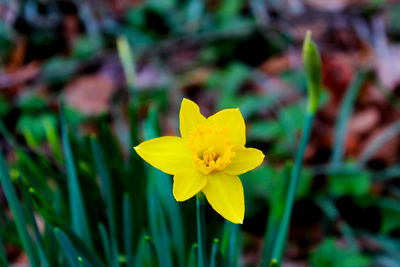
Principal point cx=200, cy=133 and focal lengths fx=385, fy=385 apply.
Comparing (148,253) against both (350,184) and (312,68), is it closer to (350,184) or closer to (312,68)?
(312,68)

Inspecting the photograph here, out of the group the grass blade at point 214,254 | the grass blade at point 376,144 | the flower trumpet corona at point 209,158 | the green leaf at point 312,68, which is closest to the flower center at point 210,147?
the flower trumpet corona at point 209,158

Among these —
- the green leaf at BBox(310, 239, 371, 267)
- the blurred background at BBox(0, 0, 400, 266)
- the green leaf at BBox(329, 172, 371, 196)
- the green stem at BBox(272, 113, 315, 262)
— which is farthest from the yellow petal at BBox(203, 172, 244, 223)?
the green leaf at BBox(329, 172, 371, 196)

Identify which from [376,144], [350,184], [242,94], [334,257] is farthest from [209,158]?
[242,94]

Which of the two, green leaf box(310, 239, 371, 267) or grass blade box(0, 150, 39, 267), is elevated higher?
grass blade box(0, 150, 39, 267)

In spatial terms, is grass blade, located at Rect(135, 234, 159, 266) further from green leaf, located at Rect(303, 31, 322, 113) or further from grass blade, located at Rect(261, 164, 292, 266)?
green leaf, located at Rect(303, 31, 322, 113)

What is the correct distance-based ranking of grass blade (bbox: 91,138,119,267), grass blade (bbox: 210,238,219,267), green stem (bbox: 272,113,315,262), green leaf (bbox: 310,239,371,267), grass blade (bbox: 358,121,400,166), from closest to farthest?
grass blade (bbox: 210,238,219,267), green stem (bbox: 272,113,315,262), grass blade (bbox: 91,138,119,267), green leaf (bbox: 310,239,371,267), grass blade (bbox: 358,121,400,166)

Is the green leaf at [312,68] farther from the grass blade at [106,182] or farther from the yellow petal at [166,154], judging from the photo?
the grass blade at [106,182]
